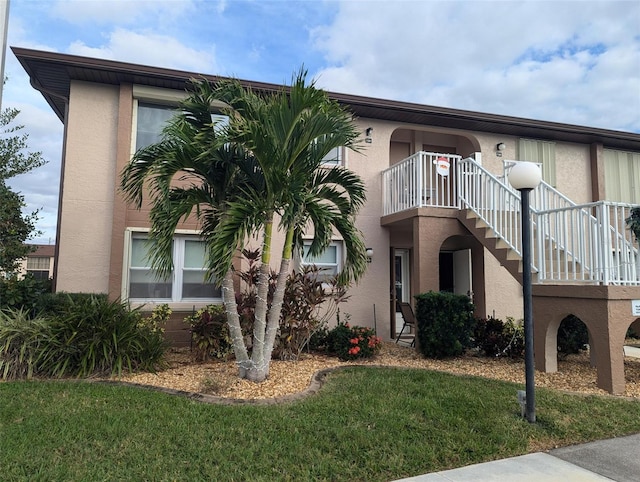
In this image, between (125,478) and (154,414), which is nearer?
(125,478)

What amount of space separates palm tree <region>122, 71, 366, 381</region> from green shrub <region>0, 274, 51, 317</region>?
12.0ft

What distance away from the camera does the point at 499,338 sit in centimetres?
852

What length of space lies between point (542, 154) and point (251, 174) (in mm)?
9510

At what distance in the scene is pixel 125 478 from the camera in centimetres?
340

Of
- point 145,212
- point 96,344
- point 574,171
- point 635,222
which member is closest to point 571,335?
point 635,222

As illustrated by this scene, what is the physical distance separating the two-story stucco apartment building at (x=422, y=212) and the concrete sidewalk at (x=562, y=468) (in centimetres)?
237

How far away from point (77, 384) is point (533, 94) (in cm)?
1433

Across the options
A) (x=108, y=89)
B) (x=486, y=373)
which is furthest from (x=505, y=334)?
(x=108, y=89)

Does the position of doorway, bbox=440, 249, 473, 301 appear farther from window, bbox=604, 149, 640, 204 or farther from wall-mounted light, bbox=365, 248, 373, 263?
window, bbox=604, 149, 640, 204

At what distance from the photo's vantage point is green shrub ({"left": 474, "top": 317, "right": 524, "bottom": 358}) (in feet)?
27.7

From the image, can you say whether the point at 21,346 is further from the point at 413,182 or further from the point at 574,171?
the point at 574,171

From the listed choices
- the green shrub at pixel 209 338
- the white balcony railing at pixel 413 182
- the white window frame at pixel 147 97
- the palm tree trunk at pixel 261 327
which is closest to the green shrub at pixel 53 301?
the green shrub at pixel 209 338

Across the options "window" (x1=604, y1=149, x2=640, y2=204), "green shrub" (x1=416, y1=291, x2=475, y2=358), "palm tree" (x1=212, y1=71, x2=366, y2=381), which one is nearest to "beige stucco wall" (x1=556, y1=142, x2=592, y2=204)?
A: "window" (x1=604, y1=149, x2=640, y2=204)

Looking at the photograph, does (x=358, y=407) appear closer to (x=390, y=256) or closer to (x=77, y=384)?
(x=77, y=384)
